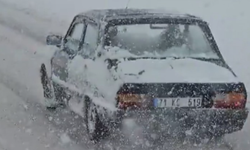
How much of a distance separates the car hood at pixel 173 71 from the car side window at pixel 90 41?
0.68 metres

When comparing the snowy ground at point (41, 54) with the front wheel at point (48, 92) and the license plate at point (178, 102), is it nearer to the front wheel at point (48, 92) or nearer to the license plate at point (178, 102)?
the front wheel at point (48, 92)

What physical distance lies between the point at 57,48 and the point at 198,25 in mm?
2139

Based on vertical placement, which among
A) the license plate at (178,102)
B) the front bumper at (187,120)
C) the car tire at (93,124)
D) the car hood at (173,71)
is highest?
the car hood at (173,71)

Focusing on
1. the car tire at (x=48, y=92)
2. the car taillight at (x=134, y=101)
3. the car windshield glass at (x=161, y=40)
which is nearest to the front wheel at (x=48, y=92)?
the car tire at (x=48, y=92)

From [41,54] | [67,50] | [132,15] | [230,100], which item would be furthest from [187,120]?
[41,54]

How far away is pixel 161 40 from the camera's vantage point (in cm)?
740

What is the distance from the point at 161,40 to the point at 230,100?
4.01ft

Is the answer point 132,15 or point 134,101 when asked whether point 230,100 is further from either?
point 132,15

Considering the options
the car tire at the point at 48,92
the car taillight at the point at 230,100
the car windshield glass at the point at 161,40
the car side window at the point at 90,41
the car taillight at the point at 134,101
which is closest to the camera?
the car taillight at the point at 134,101

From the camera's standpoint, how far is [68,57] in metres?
8.07

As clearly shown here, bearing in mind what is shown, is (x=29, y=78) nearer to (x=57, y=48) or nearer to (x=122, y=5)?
(x=57, y=48)

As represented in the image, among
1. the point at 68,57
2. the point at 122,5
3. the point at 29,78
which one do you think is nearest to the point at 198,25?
the point at 68,57

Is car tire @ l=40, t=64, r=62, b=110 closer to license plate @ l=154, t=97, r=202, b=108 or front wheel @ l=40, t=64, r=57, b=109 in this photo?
front wheel @ l=40, t=64, r=57, b=109

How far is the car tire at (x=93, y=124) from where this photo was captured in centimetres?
697
